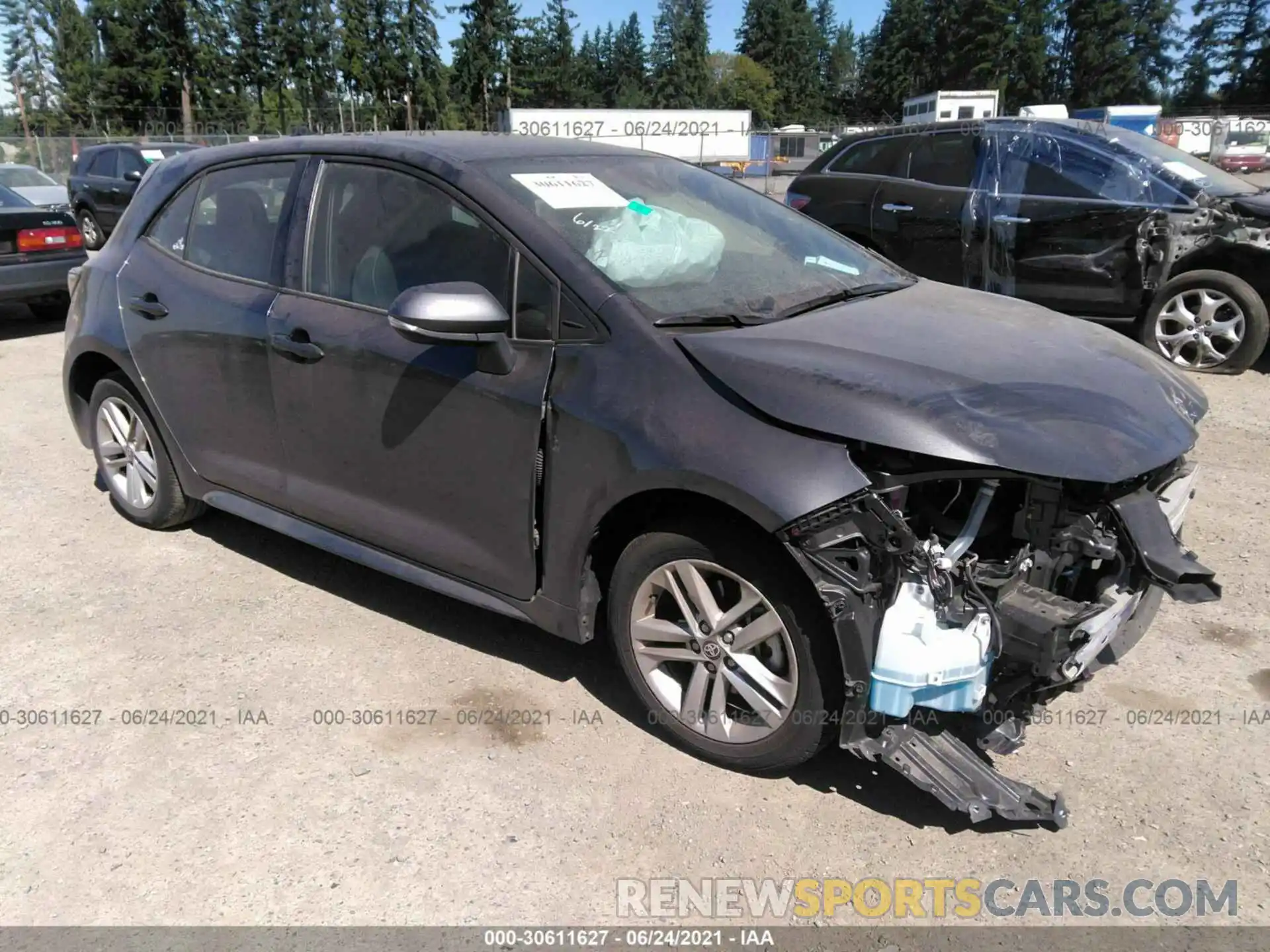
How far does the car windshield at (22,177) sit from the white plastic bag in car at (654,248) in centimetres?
1574

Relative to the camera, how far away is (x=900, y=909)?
8.21ft

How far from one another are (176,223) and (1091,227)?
598 centimetres

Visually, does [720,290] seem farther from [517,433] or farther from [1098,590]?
[1098,590]

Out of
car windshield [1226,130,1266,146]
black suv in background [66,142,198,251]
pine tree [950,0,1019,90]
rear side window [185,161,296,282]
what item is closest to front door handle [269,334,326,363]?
rear side window [185,161,296,282]

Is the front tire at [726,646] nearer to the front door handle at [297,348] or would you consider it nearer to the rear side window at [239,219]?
the front door handle at [297,348]

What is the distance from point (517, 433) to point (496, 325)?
33 centimetres

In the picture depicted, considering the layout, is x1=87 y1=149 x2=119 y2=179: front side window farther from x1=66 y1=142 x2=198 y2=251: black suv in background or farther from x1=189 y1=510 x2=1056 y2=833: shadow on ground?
x1=189 y1=510 x2=1056 y2=833: shadow on ground

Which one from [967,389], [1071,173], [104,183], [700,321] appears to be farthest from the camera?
[104,183]

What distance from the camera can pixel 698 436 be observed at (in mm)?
2691

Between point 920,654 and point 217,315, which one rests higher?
point 217,315

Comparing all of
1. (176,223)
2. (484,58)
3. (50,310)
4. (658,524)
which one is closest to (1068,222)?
(658,524)

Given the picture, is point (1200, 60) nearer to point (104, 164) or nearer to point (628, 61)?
point (628, 61)

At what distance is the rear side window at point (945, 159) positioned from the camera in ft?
25.8

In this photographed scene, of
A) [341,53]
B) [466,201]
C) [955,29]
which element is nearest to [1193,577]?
[466,201]
